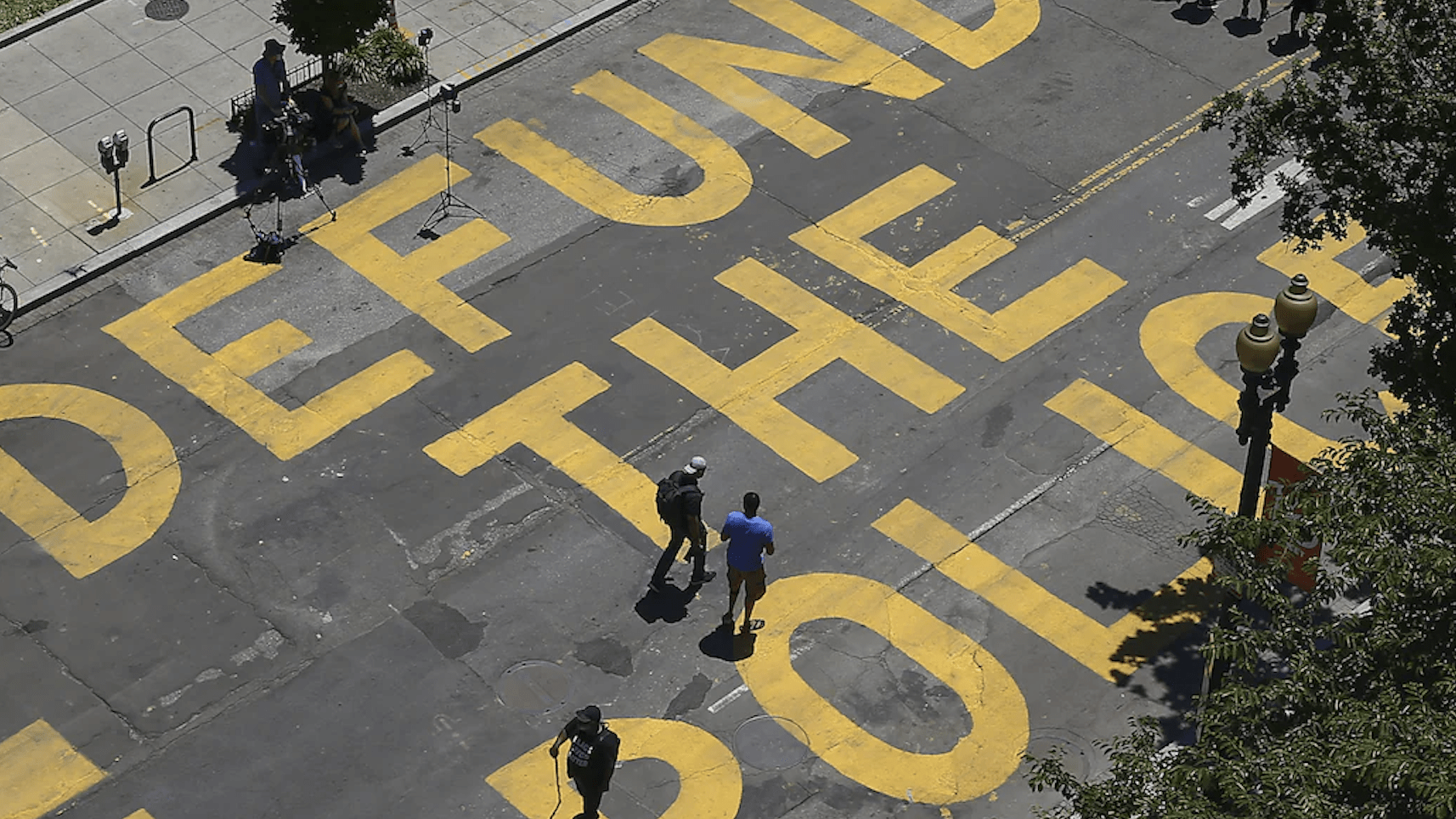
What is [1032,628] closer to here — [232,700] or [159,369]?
[232,700]

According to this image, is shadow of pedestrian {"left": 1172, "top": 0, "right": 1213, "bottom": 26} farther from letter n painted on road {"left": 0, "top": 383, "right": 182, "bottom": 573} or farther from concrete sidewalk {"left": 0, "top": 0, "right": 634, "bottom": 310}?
letter n painted on road {"left": 0, "top": 383, "right": 182, "bottom": 573}

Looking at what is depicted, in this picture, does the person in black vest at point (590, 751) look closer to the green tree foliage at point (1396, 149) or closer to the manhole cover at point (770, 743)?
the manhole cover at point (770, 743)

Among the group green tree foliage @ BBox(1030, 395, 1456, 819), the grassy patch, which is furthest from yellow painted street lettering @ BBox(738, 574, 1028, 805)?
the grassy patch

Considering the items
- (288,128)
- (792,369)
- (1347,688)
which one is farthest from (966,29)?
(1347,688)

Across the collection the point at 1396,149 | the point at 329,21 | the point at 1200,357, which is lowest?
the point at 1200,357

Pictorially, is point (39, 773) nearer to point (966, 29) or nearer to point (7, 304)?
point (7, 304)

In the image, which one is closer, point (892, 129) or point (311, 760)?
point (311, 760)

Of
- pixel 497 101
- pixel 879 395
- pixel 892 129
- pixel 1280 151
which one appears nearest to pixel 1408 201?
pixel 1280 151
